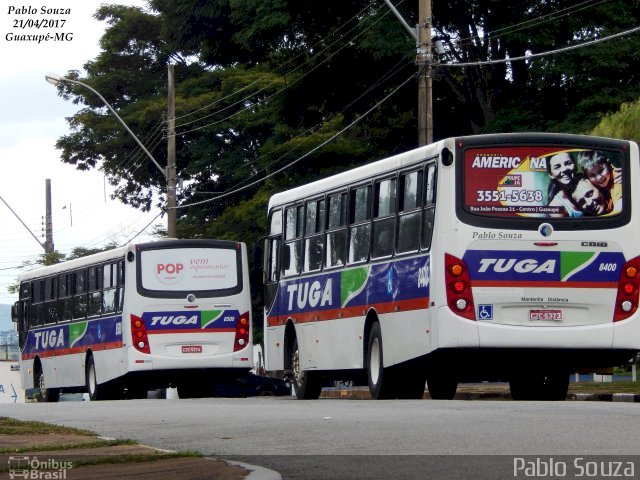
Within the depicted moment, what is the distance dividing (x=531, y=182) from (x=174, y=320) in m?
12.4

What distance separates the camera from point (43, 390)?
37.7m

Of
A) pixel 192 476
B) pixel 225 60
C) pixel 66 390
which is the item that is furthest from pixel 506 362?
pixel 225 60

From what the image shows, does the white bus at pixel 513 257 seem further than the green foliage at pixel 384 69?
No

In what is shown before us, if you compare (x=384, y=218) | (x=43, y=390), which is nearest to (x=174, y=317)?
(x=43, y=390)

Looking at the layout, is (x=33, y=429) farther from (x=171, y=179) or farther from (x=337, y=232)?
(x=171, y=179)

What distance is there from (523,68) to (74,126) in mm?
29744

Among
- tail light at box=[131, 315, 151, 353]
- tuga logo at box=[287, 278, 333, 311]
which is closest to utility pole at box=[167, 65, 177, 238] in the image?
tail light at box=[131, 315, 151, 353]

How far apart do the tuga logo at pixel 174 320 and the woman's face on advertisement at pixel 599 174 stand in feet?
40.3

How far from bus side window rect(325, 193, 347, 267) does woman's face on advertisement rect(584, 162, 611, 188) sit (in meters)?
4.28

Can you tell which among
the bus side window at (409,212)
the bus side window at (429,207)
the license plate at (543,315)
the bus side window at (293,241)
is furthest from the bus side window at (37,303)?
the license plate at (543,315)

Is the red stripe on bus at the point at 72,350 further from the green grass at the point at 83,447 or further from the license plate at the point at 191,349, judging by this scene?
the green grass at the point at 83,447

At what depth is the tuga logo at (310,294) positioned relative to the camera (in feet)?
77.2

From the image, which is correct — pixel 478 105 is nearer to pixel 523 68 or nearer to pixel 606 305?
pixel 523 68

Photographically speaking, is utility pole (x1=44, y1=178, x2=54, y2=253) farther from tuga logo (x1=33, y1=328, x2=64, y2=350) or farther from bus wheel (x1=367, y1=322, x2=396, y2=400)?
bus wheel (x1=367, y1=322, x2=396, y2=400)
